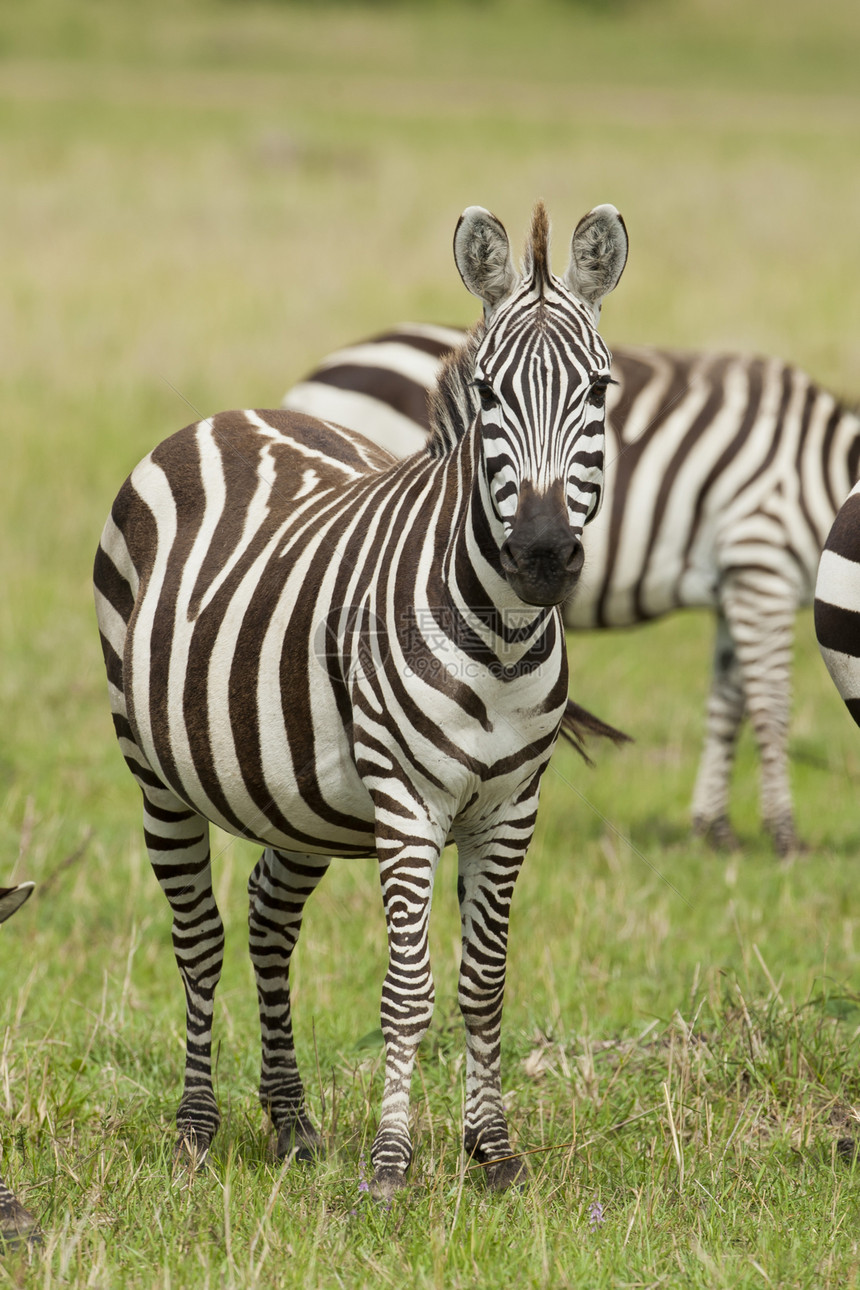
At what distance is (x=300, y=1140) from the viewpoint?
13.4ft

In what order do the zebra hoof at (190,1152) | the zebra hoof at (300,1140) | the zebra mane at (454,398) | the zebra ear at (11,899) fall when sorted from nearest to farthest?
the zebra ear at (11,899) < the zebra mane at (454,398) < the zebra hoof at (190,1152) < the zebra hoof at (300,1140)

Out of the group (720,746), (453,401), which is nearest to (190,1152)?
(453,401)

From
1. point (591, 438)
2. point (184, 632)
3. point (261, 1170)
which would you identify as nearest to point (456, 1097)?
point (261, 1170)

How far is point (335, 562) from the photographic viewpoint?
363 cm

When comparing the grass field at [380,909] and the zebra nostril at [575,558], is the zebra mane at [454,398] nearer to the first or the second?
the zebra nostril at [575,558]

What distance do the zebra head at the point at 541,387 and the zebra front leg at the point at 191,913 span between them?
168 centimetres

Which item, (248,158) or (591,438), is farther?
(248,158)

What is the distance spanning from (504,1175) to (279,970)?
1.06 meters

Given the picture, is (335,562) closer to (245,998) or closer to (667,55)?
(245,998)

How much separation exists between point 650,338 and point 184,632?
14883 millimetres

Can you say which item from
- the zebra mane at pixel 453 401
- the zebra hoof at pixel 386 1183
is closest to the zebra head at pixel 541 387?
the zebra mane at pixel 453 401

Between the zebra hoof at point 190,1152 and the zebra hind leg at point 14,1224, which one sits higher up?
the zebra hind leg at point 14,1224

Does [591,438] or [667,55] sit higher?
[667,55]

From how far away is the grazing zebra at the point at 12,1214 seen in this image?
3.14m
